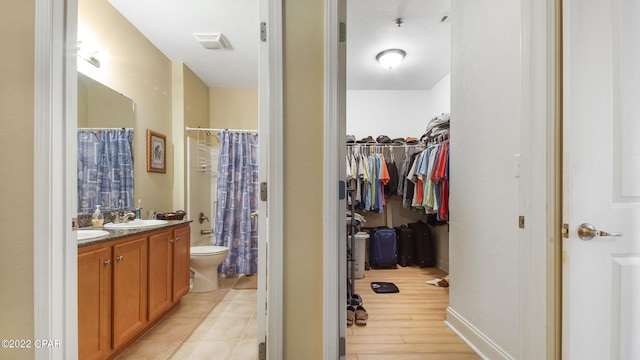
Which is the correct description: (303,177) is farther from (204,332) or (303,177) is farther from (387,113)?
(387,113)

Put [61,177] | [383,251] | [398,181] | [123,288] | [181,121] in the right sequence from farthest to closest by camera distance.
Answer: [398,181]
[383,251]
[181,121]
[123,288]
[61,177]

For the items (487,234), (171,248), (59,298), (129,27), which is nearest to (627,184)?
(487,234)

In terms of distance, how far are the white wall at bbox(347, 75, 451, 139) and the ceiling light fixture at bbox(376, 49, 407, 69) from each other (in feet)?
3.55

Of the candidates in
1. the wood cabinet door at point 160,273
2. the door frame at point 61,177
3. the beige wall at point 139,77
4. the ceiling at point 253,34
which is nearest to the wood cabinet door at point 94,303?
the door frame at point 61,177

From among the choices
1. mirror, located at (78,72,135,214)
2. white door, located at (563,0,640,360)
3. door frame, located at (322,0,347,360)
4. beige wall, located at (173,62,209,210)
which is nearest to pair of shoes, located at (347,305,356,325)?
door frame, located at (322,0,347,360)

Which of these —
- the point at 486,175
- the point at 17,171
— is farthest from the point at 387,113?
the point at 17,171

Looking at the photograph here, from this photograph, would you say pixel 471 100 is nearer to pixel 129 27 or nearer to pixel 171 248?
pixel 171 248

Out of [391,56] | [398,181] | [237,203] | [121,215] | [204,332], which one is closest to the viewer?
[204,332]

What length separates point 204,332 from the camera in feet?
6.63

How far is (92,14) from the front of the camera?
7.08 feet

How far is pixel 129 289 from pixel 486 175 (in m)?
2.39

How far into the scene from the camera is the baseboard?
5.16ft

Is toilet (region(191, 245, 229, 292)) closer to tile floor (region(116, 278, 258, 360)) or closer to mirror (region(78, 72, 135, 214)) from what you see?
tile floor (region(116, 278, 258, 360))

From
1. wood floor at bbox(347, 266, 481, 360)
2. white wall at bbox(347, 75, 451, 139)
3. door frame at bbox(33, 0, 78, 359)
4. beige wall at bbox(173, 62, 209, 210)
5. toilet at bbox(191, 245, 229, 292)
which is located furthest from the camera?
white wall at bbox(347, 75, 451, 139)
